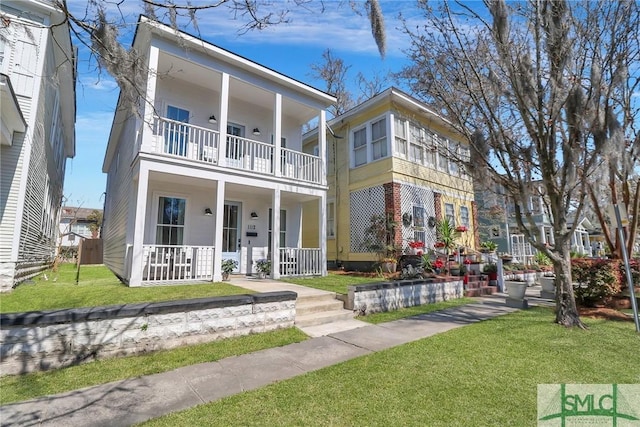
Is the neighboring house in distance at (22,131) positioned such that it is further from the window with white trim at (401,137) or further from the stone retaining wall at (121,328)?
the window with white trim at (401,137)

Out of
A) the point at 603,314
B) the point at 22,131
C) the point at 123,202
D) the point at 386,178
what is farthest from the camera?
the point at 386,178

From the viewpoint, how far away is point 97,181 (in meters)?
21.7

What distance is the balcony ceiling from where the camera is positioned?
8570mm

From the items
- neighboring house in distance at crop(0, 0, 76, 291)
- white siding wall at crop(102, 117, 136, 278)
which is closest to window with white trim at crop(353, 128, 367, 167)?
white siding wall at crop(102, 117, 136, 278)

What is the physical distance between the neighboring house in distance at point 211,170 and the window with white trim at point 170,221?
1.1 inches

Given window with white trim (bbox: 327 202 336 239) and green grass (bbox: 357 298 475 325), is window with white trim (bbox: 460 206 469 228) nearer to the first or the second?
window with white trim (bbox: 327 202 336 239)

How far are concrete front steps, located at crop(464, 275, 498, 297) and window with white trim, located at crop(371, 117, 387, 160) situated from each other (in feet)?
18.2

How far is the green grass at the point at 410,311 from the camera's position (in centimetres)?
605

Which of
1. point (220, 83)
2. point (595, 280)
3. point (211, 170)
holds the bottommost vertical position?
point (595, 280)

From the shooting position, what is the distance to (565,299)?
5.64 metres

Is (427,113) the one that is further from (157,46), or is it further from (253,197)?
(157,46)

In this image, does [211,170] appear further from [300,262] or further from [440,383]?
[440,383]

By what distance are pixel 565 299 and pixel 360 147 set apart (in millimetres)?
9366

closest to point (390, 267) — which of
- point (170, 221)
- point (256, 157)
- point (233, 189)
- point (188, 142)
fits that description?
point (233, 189)
